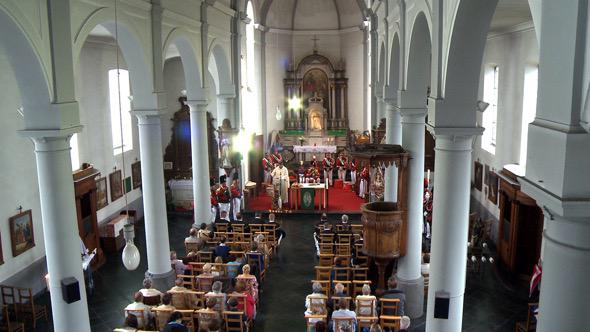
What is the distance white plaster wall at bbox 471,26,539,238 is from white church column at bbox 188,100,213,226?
8.85 metres

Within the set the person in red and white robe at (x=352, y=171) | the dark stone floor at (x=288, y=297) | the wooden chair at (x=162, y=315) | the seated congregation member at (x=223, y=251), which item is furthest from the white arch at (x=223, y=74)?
the wooden chair at (x=162, y=315)

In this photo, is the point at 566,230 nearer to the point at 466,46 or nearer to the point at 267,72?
the point at 466,46

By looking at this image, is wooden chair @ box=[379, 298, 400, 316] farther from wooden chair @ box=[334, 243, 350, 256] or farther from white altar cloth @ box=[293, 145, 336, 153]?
white altar cloth @ box=[293, 145, 336, 153]

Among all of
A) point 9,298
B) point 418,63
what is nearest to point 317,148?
point 418,63

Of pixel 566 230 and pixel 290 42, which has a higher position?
pixel 290 42

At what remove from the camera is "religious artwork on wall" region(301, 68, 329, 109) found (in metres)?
28.0

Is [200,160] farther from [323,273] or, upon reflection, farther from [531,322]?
[531,322]

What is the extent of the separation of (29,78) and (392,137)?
9.32m

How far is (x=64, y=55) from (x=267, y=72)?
1828 centimetres

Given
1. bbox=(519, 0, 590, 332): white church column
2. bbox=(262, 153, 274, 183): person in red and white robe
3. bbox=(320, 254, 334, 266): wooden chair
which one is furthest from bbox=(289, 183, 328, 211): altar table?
bbox=(519, 0, 590, 332): white church column

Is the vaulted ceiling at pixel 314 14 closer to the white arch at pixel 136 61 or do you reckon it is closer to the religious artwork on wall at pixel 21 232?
the white arch at pixel 136 61

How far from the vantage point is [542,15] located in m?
3.62

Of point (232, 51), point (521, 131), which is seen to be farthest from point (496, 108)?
point (232, 51)

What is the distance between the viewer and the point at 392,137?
14.5 metres
